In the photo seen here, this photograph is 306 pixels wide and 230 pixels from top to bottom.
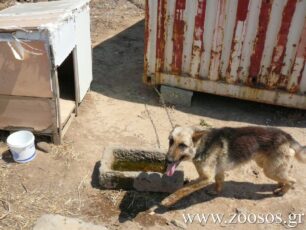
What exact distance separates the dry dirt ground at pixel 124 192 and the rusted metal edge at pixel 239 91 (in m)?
0.39

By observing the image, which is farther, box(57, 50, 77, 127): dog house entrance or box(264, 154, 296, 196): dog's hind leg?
box(57, 50, 77, 127): dog house entrance

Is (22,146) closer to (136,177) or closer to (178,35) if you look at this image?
(136,177)

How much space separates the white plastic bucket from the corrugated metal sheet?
287 cm

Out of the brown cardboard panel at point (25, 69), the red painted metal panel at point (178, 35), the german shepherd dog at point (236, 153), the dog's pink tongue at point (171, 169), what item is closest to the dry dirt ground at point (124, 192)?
the german shepherd dog at point (236, 153)

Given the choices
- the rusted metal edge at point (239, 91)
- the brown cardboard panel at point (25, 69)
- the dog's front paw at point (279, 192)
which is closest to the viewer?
the brown cardboard panel at point (25, 69)

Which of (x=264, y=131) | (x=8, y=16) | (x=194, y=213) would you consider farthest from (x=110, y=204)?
(x=8, y=16)

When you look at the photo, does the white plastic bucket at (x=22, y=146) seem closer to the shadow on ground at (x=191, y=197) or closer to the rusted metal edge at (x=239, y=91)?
the shadow on ground at (x=191, y=197)

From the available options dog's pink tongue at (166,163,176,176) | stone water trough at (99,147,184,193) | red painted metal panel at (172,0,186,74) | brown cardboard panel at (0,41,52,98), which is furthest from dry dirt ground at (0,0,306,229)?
brown cardboard panel at (0,41,52,98)

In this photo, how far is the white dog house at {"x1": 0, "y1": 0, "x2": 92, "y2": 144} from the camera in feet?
17.1

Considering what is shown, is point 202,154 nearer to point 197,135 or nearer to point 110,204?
point 197,135

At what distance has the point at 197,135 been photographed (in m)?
4.59

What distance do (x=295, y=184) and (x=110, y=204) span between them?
2727 millimetres

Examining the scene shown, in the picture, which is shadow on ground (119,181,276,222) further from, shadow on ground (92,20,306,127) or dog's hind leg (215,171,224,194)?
shadow on ground (92,20,306,127)

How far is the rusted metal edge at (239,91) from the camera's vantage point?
7082 millimetres
